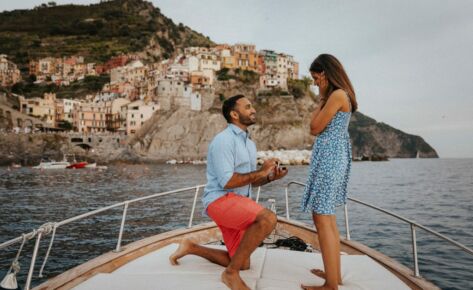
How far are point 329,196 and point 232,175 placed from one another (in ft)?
2.58

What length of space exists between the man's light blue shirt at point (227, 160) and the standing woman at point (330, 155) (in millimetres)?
554

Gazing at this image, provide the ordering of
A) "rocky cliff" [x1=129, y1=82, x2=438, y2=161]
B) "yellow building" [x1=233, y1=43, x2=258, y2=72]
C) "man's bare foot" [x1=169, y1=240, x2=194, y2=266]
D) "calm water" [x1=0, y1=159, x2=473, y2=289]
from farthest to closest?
"yellow building" [x1=233, y1=43, x2=258, y2=72], "rocky cliff" [x1=129, y1=82, x2=438, y2=161], "calm water" [x1=0, y1=159, x2=473, y2=289], "man's bare foot" [x1=169, y1=240, x2=194, y2=266]

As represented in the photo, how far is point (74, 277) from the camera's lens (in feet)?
9.89

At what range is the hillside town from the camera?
8394cm

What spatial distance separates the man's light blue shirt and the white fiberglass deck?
0.62 meters

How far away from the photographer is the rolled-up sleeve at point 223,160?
284cm

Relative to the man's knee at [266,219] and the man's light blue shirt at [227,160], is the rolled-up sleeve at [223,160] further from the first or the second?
the man's knee at [266,219]

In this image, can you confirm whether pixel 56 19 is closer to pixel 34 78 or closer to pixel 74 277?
pixel 34 78

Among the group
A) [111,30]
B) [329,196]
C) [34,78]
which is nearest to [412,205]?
[329,196]

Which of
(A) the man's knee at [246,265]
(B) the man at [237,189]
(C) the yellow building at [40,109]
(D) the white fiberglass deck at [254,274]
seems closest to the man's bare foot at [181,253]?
(D) the white fiberglass deck at [254,274]

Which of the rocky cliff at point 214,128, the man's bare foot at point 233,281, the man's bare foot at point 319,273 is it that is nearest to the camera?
the man's bare foot at point 233,281

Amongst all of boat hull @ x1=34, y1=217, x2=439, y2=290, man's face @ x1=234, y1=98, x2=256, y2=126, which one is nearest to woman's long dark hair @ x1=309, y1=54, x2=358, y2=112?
man's face @ x1=234, y1=98, x2=256, y2=126

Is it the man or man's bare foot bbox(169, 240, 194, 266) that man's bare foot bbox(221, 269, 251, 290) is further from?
man's bare foot bbox(169, 240, 194, 266)

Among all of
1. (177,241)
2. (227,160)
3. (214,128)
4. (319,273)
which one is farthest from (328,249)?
(214,128)
